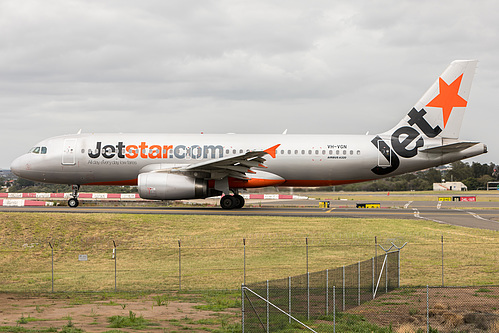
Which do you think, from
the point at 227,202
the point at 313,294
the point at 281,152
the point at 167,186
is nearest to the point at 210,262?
the point at 313,294

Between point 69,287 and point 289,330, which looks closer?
point 289,330

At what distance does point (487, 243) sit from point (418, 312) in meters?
12.4

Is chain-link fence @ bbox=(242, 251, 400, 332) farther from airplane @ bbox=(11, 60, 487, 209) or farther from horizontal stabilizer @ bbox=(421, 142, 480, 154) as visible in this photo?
horizontal stabilizer @ bbox=(421, 142, 480, 154)

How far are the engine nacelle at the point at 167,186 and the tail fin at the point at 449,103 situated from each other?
16.7 m

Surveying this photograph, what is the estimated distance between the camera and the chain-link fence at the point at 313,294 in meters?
12.5

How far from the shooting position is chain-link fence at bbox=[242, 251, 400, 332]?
12.5 metres

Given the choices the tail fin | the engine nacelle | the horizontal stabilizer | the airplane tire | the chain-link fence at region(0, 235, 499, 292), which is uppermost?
the tail fin

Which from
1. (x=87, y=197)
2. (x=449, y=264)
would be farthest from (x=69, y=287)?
(x=87, y=197)

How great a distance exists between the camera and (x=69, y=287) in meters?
20.6

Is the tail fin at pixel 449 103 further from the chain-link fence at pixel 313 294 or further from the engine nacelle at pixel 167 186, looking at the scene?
the chain-link fence at pixel 313 294

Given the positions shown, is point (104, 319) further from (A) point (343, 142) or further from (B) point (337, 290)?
(A) point (343, 142)

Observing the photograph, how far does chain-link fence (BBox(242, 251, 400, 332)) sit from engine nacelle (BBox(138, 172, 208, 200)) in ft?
52.6

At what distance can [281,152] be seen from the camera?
37.7m

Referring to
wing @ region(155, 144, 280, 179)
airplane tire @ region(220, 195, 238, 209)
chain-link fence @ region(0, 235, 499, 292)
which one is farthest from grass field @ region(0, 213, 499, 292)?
airplane tire @ region(220, 195, 238, 209)
